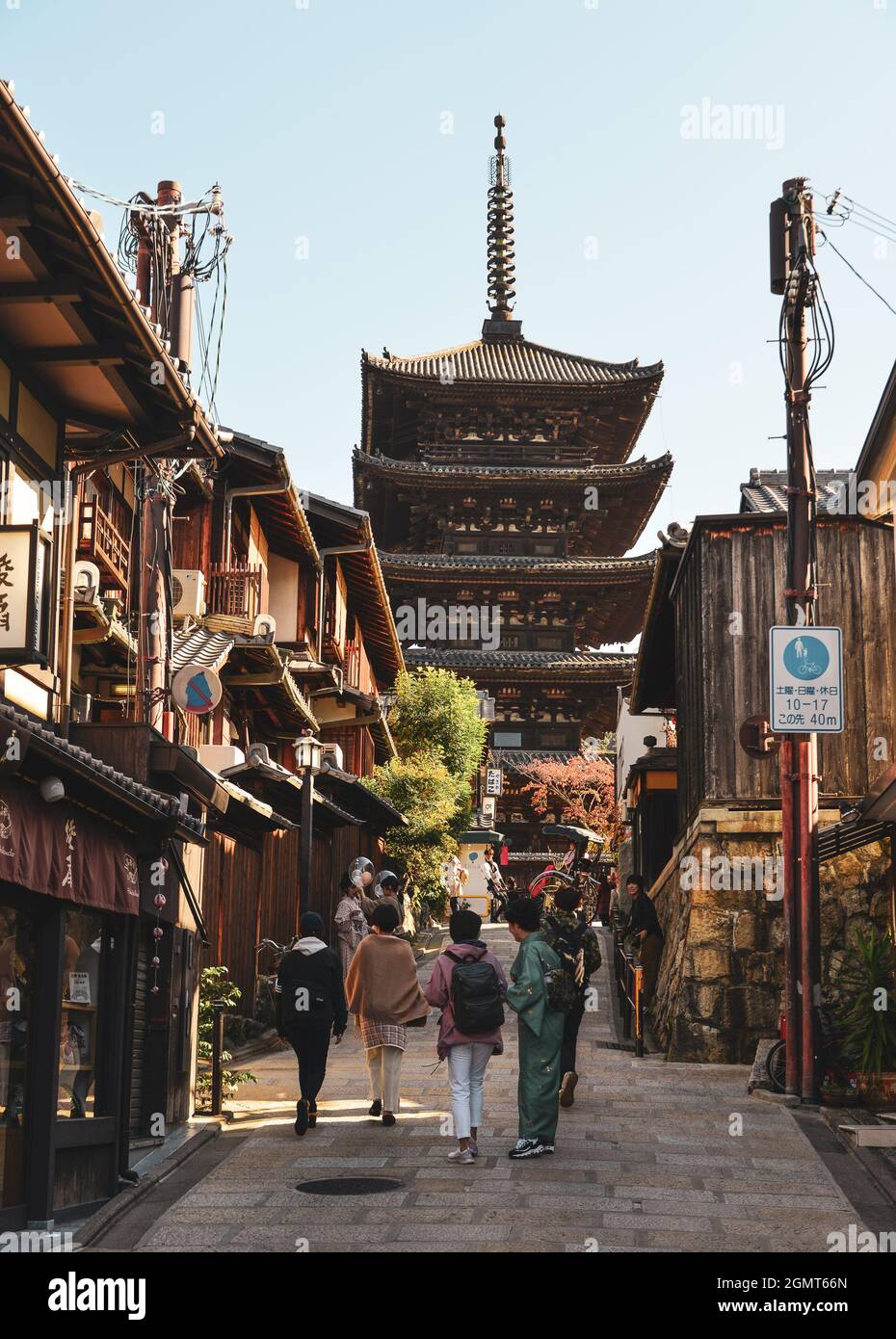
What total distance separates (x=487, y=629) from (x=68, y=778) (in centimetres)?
4049

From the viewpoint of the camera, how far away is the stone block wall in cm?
1672

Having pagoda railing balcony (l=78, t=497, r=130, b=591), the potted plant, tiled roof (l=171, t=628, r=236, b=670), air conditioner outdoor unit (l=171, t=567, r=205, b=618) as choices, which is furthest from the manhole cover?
air conditioner outdoor unit (l=171, t=567, r=205, b=618)

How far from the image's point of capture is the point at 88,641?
54.1 ft

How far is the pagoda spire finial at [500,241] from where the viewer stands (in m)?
56.5

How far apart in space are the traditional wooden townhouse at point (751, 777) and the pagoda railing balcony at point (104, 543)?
6.83 m

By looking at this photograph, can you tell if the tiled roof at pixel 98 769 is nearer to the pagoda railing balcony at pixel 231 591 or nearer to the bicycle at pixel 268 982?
the bicycle at pixel 268 982

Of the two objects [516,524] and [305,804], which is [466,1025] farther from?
[516,524]

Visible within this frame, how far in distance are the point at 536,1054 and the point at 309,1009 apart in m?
2.20

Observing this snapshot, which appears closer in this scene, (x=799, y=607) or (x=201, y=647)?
(x=799, y=607)

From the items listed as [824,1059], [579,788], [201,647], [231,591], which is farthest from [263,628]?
[579,788]

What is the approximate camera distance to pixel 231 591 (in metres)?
23.7

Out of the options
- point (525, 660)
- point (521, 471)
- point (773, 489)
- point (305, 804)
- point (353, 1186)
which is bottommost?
point (353, 1186)

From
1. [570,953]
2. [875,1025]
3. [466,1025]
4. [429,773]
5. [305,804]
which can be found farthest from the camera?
[429,773]

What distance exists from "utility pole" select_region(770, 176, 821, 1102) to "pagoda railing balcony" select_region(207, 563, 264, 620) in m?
10.3
